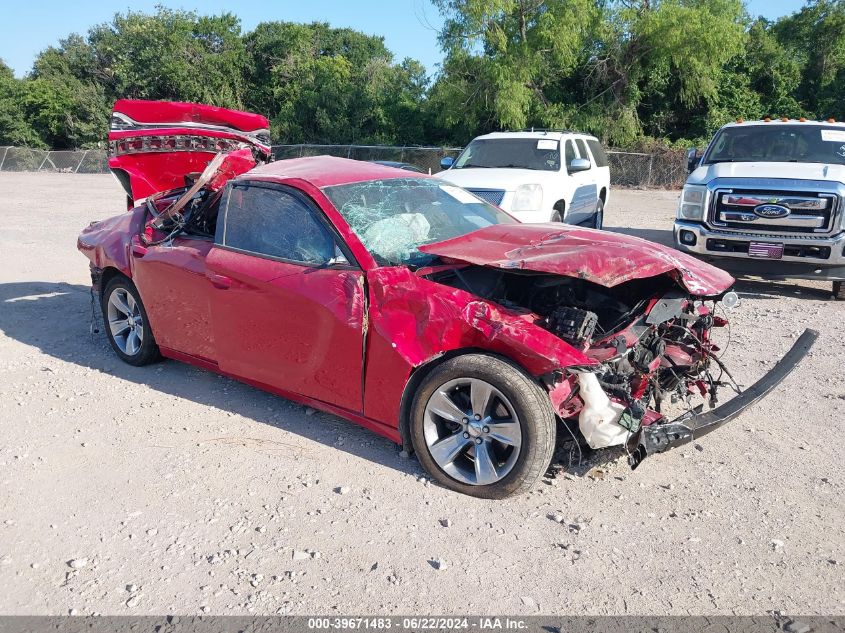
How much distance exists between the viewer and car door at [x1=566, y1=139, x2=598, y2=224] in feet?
35.9

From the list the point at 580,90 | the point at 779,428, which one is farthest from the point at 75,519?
the point at 580,90

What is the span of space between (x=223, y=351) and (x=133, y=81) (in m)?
48.2

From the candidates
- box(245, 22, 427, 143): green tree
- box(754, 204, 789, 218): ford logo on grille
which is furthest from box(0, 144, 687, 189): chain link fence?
box(754, 204, 789, 218): ford logo on grille

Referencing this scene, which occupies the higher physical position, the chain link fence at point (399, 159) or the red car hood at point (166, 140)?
the red car hood at point (166, 140)

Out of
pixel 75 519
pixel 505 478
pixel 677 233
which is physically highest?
pixel 677 233

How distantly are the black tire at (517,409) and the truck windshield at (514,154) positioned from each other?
787 cm

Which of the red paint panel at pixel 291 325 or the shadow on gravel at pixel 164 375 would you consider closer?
the red paint panel at pixel 291 325

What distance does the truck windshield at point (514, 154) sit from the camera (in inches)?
429

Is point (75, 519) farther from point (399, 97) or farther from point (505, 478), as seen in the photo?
point (399, 97)

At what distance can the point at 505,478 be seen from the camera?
11.5ft

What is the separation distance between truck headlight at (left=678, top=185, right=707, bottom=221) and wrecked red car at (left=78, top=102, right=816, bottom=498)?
13.7ft

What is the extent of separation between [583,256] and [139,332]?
376 centimetres

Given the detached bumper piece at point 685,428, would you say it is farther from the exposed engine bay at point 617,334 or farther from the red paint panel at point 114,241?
the red paint panel at point 114,241

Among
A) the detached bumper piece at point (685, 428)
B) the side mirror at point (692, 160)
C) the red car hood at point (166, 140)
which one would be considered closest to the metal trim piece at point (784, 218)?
the side mirror at point (692, 160)
